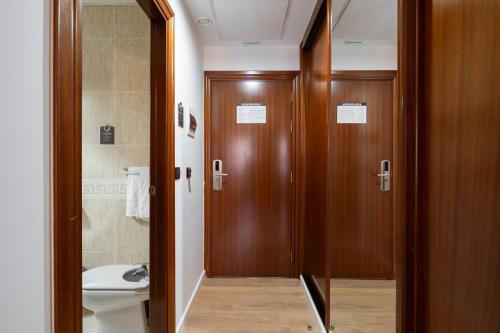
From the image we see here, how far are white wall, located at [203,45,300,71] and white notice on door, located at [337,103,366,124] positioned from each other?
135cm

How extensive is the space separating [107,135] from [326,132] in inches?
68.9

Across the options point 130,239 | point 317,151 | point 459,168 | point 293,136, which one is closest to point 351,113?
point 317,151

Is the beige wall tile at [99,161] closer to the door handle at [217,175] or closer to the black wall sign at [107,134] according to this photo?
the black wall sign at [107,134]

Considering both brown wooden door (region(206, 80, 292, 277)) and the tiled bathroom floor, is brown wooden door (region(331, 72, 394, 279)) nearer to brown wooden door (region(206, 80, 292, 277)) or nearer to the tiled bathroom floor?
brown wooden door (region(206, 80, 292, 277))

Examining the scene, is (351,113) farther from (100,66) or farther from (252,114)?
(100,66)

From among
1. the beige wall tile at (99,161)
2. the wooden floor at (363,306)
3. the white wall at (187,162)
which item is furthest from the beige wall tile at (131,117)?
the wooden floor at (363,306)

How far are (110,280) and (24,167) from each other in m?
1.49

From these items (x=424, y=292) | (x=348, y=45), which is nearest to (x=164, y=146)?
(x=348, y=45)

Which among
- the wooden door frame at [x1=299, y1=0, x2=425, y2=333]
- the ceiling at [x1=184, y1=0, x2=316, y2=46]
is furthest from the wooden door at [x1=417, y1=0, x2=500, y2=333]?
the ceiling at [x1=184, y1=0, x2=316, y2=46]

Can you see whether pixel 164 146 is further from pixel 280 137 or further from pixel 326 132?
pixel 280 137

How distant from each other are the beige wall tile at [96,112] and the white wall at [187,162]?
686 millimetres

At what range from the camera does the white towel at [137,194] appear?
216 cm

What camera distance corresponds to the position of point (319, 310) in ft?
6.63

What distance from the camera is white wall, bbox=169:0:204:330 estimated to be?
183 centimetres
